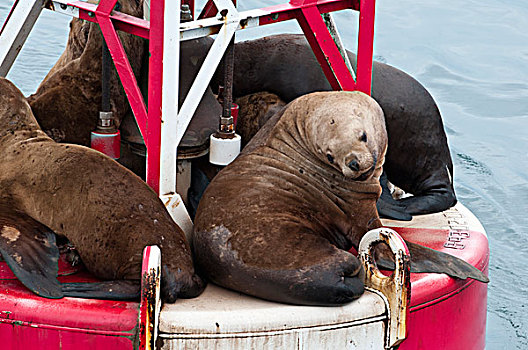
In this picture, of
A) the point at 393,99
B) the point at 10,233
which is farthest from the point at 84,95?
the point at 393,99

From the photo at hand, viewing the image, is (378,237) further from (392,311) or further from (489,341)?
(489,341)

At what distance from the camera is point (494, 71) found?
12617mm

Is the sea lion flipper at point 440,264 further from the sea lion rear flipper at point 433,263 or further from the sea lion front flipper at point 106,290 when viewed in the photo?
the sea lion front flipper at point 106,290

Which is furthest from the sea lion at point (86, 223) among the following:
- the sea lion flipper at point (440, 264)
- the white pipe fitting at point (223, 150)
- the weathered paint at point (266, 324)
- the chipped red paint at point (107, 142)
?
the sea lion flipper at point (440, 264)

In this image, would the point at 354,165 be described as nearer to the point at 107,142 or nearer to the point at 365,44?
the point at 365,44

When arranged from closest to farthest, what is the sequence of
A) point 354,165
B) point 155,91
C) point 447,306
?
point 354,165 → point 155,91 → point 447,306

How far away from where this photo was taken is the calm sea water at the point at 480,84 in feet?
21.7

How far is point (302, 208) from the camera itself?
10.1 ft

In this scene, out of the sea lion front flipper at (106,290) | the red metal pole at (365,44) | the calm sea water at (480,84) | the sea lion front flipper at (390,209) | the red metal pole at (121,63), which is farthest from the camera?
the calm sea water at (480,84)

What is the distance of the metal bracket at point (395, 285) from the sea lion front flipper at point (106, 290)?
2.53 ft

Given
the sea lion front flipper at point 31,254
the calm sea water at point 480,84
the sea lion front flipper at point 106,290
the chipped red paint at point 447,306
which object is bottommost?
the calm sea water at point 480,84

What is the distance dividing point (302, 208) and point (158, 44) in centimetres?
75

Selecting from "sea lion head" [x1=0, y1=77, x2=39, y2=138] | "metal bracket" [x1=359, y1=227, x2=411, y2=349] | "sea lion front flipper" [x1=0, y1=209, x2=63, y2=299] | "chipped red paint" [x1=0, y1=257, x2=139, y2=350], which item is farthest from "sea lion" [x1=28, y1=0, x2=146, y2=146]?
"metal bracket" [x1=359, y1=227, x2=411, y2=349]

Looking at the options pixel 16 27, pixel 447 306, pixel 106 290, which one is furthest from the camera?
pixel 16 27
